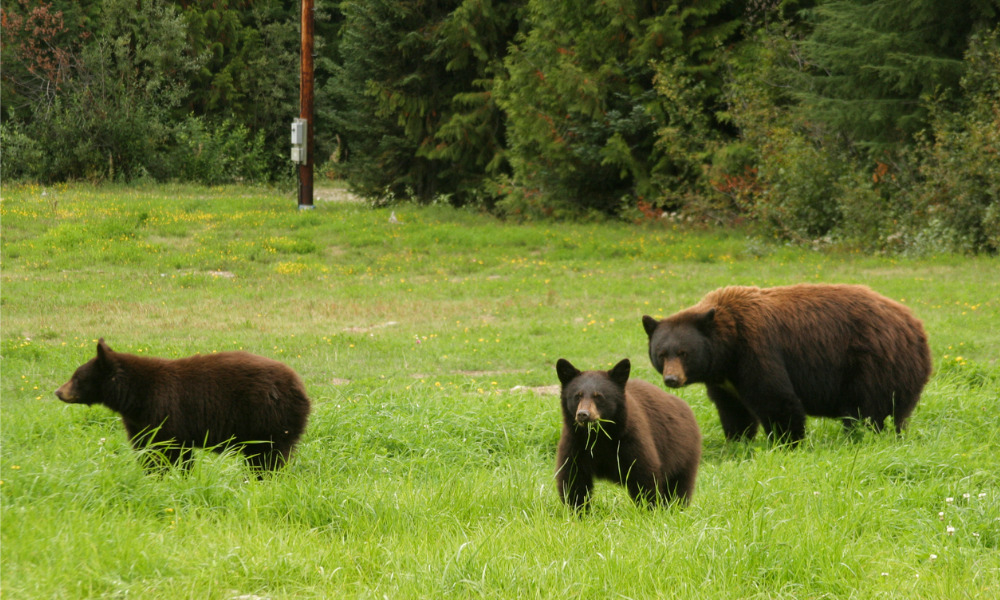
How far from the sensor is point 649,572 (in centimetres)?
395

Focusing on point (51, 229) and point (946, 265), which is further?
point (51, 229)

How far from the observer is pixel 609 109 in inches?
1113

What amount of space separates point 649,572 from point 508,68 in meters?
27.8

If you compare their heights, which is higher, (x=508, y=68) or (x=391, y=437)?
(x=508, y=68)

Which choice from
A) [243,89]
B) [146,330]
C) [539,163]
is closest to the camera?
[146,330]

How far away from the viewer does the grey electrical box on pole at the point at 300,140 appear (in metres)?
27.3

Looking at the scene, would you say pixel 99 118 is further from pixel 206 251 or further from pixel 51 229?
pixel 206 251

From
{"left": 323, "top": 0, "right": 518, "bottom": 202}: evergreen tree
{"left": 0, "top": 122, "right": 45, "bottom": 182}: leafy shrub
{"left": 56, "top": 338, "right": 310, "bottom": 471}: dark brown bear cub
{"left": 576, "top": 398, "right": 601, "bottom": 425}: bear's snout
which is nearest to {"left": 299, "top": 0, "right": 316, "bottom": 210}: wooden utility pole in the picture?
{"left": 323, "top": 0, "right": 518, "bottom": 202}: evergreen tree

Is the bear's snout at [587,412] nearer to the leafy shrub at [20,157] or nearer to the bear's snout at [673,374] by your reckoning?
the bear's snout at [673,374]

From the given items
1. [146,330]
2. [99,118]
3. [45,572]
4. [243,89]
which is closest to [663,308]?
[146,330]

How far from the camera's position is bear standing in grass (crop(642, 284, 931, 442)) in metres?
7.44

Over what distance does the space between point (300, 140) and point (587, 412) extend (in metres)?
24.0

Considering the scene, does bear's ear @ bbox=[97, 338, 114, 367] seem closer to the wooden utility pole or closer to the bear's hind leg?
the bear's hind leg

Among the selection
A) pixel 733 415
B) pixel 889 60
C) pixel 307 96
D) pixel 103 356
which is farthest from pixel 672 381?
pixel 307 96
